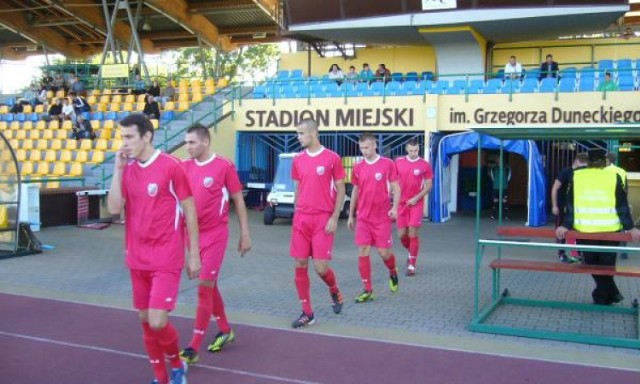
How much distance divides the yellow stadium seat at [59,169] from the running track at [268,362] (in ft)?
48.8

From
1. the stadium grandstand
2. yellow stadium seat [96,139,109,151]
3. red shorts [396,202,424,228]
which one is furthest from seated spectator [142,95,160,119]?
red shorts [396,202,424,228]

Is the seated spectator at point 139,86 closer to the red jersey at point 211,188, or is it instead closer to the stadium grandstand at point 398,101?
the stadium grandstand at point 398,101

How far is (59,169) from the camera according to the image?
2136cm

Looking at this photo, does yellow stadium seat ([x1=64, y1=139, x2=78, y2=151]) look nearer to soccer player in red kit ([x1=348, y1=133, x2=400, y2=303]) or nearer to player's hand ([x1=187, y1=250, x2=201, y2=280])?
soccer player in red kit ([x1=348, y1=133, x2=400, y2=303])

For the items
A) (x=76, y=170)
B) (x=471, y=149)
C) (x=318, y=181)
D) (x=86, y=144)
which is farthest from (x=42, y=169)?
(x=318, y=181)

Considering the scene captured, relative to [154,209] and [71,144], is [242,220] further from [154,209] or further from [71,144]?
[71,144]

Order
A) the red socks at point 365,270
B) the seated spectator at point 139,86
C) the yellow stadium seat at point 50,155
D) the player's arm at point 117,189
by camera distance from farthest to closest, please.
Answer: the seated spectator at point 139,86 < the yellow stadium seat at point 50,155 < the red socks at point 365,270 < the player's arm at point 117,189

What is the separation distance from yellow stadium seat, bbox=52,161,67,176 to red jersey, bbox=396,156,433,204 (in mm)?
13954

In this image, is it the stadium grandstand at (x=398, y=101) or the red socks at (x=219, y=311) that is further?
the stadium grandstand at (x=398, y=101)

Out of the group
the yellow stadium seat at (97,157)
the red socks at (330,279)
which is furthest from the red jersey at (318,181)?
the yellow stadium seat at (97,157)

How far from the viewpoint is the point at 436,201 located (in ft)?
64.1

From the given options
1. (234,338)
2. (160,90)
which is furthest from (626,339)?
(160,90)

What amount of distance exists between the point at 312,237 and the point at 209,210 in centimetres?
137

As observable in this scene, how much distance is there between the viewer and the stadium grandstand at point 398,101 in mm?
18891
